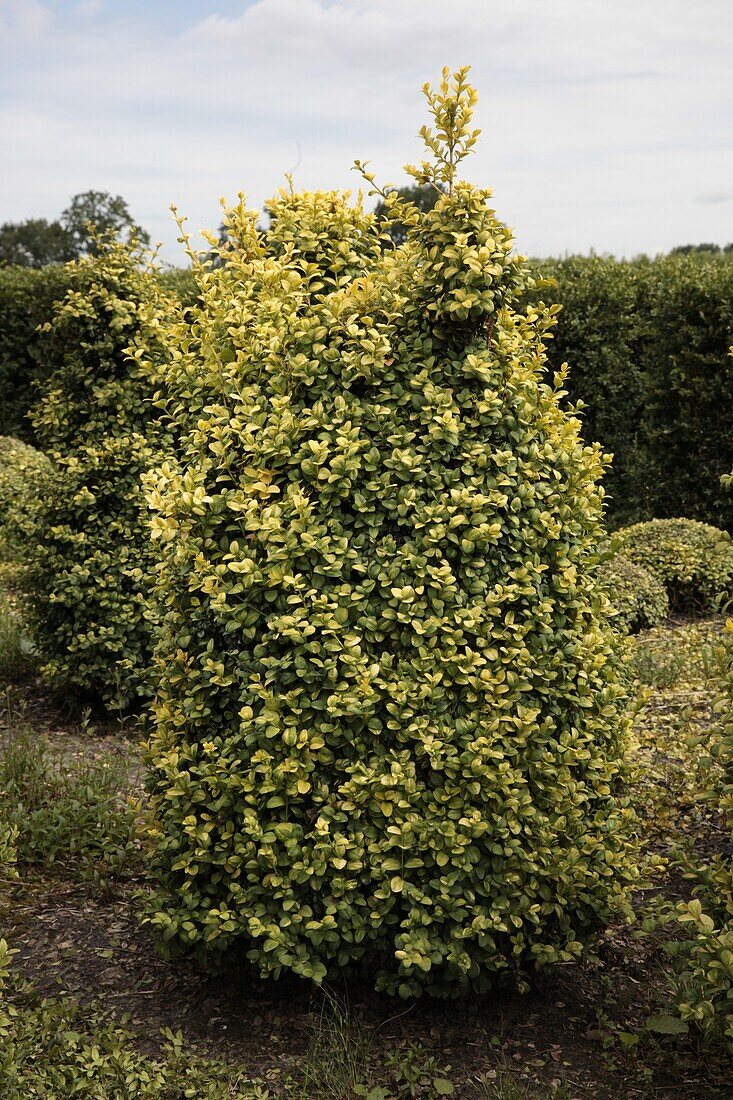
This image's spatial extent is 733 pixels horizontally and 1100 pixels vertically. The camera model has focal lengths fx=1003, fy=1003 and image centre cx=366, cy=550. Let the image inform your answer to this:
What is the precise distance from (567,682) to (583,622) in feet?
0.82

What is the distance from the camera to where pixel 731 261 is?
11047 millimetres

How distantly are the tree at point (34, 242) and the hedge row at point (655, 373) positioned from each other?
23.0 m

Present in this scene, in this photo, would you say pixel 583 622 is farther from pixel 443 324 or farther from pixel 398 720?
pixel 443 324

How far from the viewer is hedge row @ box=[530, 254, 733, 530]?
978cm

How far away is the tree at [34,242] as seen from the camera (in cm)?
3033

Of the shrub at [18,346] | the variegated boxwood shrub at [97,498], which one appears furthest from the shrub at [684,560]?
the shrub at [18,346]

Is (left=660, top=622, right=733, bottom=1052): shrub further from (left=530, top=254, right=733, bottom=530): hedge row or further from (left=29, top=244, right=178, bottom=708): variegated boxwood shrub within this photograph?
(left=530, top=254, right=733, bottom=530): hedge row

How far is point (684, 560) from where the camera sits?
8.43 m

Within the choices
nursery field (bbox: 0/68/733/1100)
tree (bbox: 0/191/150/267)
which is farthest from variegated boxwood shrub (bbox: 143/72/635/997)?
tree (bbox: 0/191/150/267)

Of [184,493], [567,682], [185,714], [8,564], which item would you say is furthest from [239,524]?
[8,564]

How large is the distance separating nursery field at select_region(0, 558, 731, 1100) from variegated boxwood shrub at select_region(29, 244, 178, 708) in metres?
1.55

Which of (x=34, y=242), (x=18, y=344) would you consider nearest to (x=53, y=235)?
(x=34, y=242)

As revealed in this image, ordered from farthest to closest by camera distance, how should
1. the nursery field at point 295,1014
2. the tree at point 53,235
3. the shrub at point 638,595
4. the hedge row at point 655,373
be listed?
the tree at point 53,235, the hedge row at point 655,373, the shrub at point 638,595, the nursery field at point 295,1014

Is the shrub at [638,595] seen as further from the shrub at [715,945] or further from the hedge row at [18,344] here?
the hedge row at [18,344]
